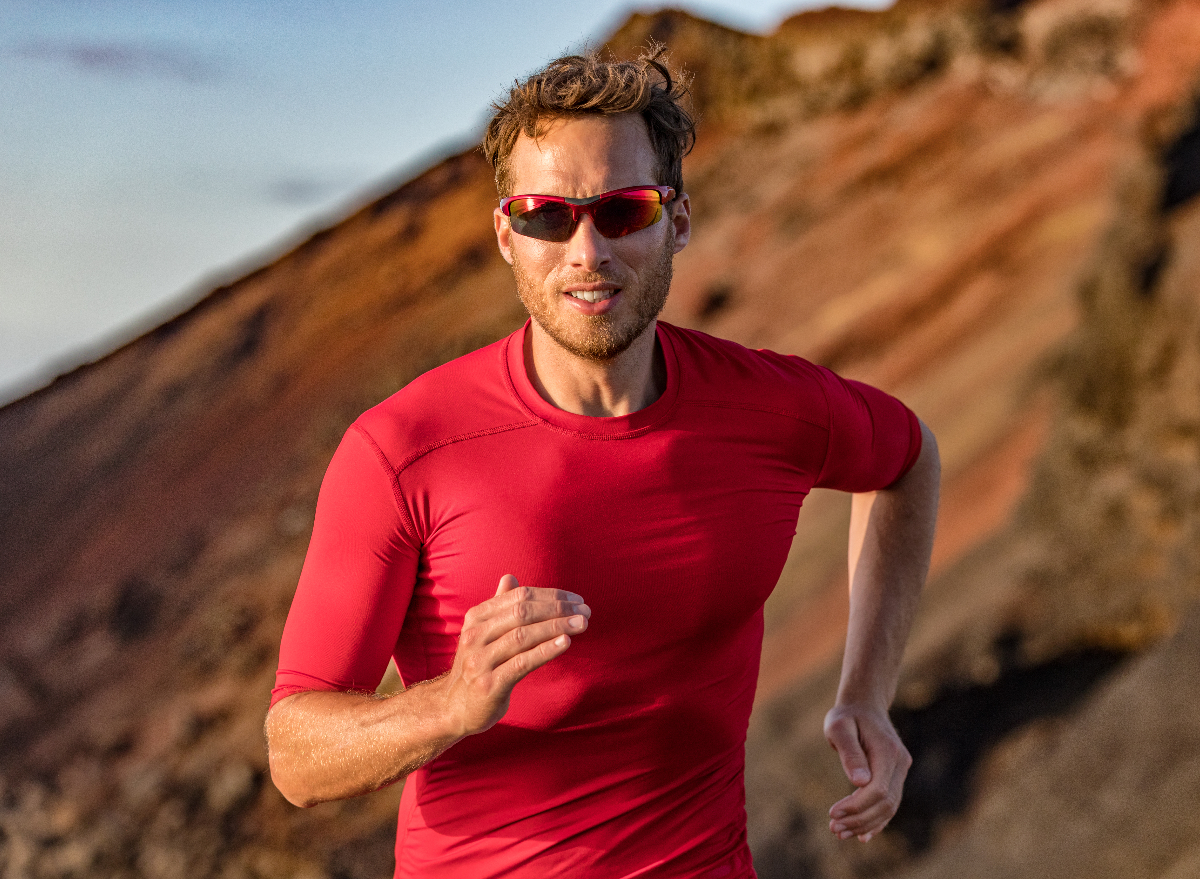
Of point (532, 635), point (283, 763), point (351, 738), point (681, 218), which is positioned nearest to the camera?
point (532, 635)

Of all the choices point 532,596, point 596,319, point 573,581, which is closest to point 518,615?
point 532,596

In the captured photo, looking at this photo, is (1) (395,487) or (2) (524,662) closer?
(2) (524,662)

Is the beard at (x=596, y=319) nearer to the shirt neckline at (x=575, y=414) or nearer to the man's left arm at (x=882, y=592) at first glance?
the shirt neckline at (x=575, y=414)

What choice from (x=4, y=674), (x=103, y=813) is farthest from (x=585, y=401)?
(x=4, y=674)

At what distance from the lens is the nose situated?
165cm

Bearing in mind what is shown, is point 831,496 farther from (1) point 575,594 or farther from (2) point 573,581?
(1) point 575,594

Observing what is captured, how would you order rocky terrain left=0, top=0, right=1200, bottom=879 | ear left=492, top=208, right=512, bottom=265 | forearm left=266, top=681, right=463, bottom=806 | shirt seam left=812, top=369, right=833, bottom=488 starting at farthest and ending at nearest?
rocky terrain left=0, top=0, right=1200, bottom=879 → shirt seam left=812, top=369, right=833, bottom=488 → ear left=492, top=208, right=512, bottom=265 → forearm left=266, top=681, right=463, bottom=806

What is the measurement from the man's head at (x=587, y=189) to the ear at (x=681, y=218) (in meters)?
0.12

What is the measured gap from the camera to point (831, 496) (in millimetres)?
10750

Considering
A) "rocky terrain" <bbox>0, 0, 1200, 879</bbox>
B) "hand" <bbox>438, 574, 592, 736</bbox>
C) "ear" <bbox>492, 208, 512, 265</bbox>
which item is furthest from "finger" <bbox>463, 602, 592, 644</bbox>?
"rocky terrain" <bbox>0, 0, 1200, 879</bbox>

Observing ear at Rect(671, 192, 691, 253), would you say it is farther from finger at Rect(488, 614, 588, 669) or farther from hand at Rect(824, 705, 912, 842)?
hand at Rect(824, 705, 912, 842)

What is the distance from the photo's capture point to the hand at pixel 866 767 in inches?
79.4

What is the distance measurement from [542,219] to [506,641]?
2.28ft

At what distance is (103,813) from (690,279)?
994 cm
